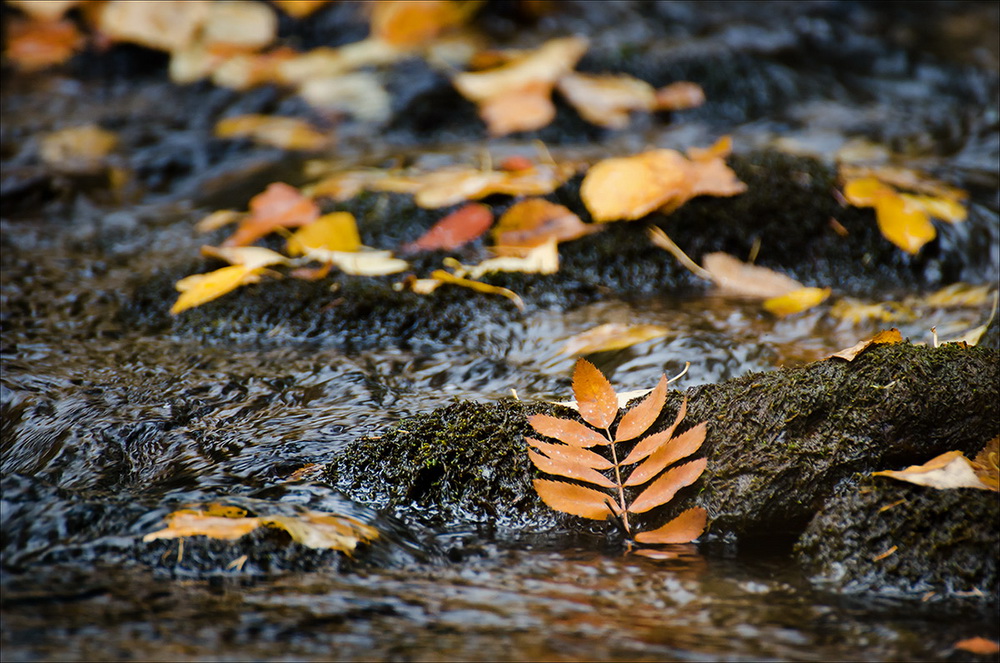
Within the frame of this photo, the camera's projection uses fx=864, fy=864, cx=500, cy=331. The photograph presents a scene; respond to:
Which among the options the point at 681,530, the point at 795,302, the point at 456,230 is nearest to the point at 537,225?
the point at 456,230

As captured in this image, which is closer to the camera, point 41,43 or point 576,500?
point 576,500

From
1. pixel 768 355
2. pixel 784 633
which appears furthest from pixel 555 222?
pixel 784 633

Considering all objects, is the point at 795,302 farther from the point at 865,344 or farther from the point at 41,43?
the point at 41,43

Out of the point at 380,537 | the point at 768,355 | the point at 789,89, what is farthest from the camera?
the point at 789,89

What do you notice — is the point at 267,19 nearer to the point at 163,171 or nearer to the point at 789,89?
the point at 163,171

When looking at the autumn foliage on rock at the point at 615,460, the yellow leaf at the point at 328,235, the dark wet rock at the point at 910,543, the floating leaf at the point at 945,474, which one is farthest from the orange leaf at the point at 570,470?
the yellow leaf at the point at 328,235

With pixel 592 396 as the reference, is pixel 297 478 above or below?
below

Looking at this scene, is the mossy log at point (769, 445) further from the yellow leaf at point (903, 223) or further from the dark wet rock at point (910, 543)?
the yellow leaf at point (903, 223)
